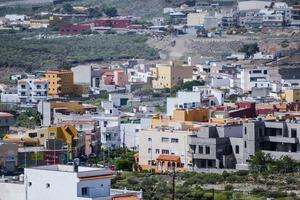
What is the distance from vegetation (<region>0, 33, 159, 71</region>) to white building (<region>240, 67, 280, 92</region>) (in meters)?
11.7

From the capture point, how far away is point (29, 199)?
22.6 meters

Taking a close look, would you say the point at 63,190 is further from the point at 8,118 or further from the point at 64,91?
the point at 64,91

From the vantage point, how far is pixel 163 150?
3609cm

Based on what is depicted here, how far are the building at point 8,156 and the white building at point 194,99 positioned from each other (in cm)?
830

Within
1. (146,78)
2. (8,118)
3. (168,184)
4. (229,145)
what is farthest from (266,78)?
(168,184)

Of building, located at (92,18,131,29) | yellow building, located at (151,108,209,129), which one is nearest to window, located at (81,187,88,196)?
yellow building, located at (151,108,209,129)

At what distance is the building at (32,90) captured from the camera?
52.0m

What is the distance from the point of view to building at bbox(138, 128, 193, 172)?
3556 cm

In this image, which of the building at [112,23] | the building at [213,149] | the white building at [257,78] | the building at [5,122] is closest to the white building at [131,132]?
the building at [5,122]

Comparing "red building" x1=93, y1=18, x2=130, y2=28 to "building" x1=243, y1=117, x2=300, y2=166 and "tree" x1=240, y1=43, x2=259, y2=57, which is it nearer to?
"tree" x1=240, y1=43, x2=259, y2=57

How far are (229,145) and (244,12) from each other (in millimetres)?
45761

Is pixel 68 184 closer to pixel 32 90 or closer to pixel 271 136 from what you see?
pixel 271 136

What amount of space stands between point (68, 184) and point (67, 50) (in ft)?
165

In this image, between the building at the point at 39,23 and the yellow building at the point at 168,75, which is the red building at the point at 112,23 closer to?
the building at the point at 39,23
